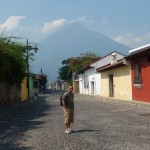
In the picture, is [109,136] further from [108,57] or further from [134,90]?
[108,57]

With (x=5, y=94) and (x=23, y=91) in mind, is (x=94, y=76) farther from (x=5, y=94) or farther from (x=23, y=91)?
(x=5, y=94)

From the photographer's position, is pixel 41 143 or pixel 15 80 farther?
pixel 15 80

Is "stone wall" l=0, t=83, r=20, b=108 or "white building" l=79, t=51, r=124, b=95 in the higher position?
"white building" l=79, t=51, r=124, b=95

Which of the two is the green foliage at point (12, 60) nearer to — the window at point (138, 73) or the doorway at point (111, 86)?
the window at point (138, 73)

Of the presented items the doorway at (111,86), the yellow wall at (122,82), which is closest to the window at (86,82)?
the doorway at (111,86)

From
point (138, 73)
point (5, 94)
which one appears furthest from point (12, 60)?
point (138, 73)

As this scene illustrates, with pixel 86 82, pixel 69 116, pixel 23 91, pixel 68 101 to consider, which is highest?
pixel 86 82

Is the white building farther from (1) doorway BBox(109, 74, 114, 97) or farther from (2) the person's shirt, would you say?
(2) the person's shirt

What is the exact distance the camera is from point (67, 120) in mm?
13734

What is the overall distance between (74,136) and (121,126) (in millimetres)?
2854

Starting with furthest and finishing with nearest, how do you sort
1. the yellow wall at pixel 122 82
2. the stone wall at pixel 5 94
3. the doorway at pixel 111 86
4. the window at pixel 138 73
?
1. the doorway at pixel 111 86
2. the yellow wall at pixel 122 82
3. the window at pixel 138 73
4. the stone wall at pixel 5 94

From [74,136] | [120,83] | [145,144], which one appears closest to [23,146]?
[74,136]

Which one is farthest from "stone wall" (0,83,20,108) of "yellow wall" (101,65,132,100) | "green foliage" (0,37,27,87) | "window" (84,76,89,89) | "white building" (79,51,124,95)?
"window" (84,76,89,89)

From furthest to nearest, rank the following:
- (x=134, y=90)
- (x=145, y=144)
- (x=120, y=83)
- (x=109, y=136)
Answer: (x=120, y=83) < (x=134, y=90) < (x=109, y=136) < (x=145, y=144)
